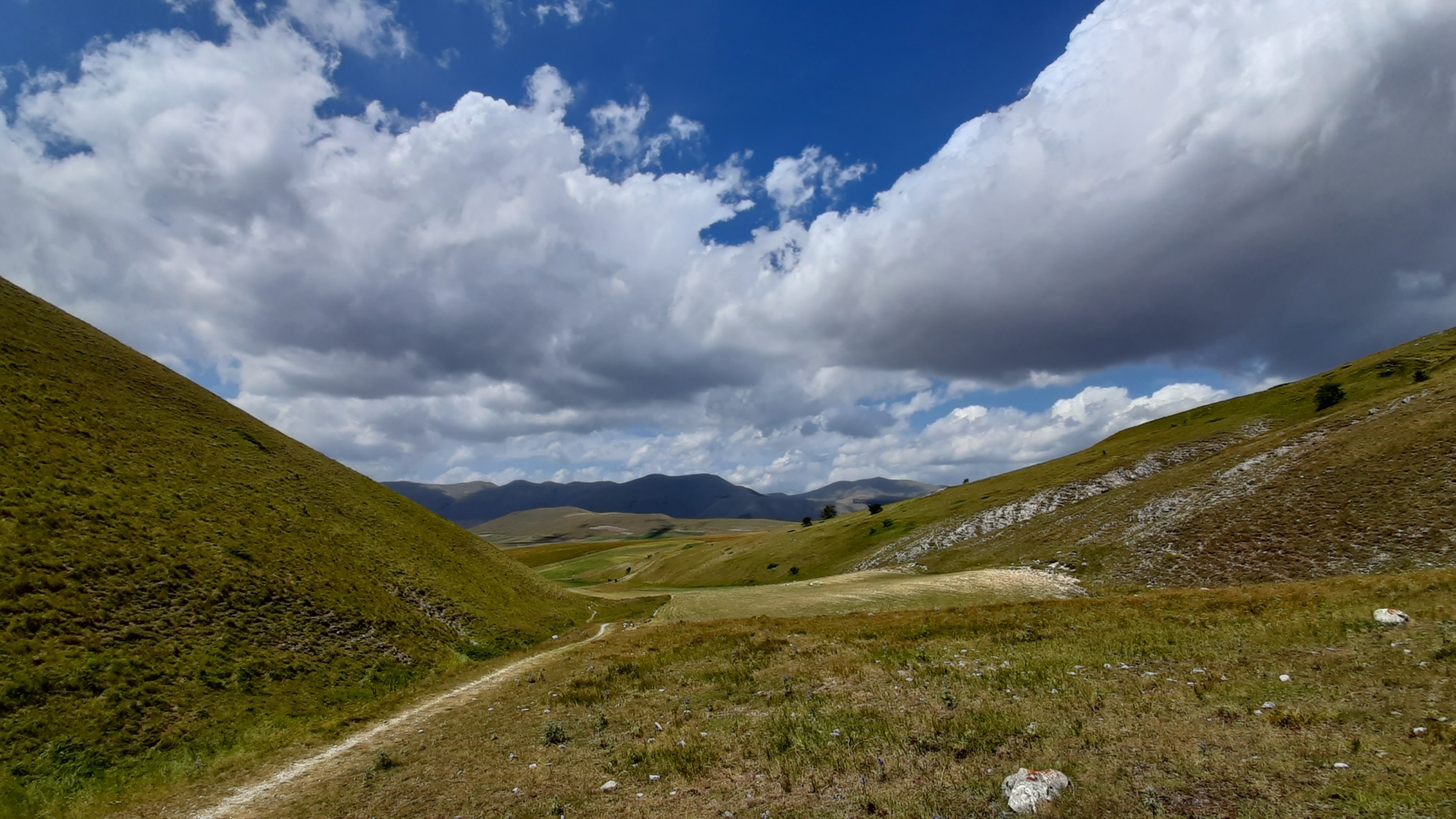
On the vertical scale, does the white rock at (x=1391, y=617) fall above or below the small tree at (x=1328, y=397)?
below

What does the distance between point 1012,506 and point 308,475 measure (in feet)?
296

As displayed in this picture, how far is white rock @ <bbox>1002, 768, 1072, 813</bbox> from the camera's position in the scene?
9.67 meters

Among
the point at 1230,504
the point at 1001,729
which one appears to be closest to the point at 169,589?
the point at 1001,729

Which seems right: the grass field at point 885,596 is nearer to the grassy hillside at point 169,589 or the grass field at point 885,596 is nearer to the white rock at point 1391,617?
the grassy hillside at point 169,589

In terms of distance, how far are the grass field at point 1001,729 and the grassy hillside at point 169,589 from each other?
9.13 m

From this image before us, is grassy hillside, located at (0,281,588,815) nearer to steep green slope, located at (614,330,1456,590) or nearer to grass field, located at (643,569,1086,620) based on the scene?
grass field, located at (643,569,1086,620)

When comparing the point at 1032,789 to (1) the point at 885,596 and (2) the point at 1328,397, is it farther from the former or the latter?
(2) the point at 1328,397

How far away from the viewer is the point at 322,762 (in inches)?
758

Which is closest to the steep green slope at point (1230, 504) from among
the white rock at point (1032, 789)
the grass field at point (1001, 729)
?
the grass field at point (1001, 729)

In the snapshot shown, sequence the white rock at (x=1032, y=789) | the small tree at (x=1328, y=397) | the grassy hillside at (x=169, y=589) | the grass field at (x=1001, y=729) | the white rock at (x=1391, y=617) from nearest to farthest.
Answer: the white rock at (x=1032, y=789) → the grass field at (x=1001, y=729) → the white rock at (x=1391, y=617) → the grassy hillside at (x=169, y=589) → the small tree at (x=1328, y=397)

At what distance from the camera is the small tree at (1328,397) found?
86062 mm

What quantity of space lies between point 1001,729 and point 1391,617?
52.4 feet

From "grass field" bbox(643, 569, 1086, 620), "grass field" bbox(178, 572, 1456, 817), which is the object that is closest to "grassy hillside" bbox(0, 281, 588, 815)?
"grass field" bbox(178, 572, 1456, 817)

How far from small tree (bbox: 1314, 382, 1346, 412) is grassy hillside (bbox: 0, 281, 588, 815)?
112641 mm
